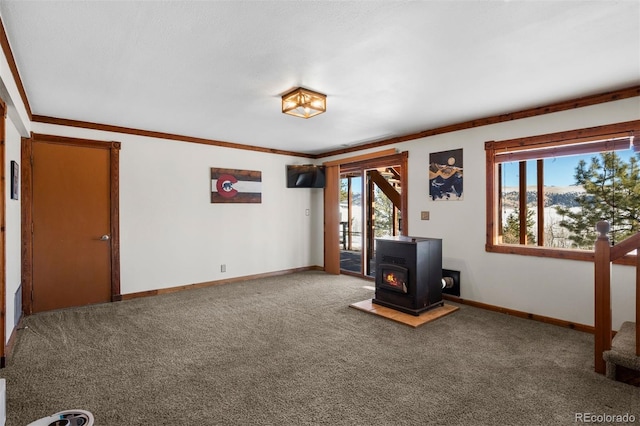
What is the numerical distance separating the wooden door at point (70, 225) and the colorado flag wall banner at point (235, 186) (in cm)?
155

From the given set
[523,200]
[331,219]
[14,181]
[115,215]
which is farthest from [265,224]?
[523,200]

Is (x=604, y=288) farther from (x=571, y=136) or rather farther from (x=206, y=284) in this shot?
(x=206, y=284)

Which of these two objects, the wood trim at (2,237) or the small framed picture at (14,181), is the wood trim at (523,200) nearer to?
the wood trim at (2,237)

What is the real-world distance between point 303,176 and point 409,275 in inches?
127

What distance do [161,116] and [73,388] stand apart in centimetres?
308

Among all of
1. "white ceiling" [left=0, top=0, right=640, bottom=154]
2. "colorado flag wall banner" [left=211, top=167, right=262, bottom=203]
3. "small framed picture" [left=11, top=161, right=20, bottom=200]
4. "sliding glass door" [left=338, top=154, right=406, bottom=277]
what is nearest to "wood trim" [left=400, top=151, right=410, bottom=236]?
"sliding glass door" [left=338, top=154, right=406, bottom=277]

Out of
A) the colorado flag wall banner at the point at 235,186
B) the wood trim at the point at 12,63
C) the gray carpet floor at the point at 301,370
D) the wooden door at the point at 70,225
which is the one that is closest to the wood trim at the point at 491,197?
the gray carpet floor at the point at 301,370

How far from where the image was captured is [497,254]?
4.12 meters

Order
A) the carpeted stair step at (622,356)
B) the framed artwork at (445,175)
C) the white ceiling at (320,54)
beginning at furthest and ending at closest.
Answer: the framed artwork at (445,175) < the carpeted stair step at (622,356) < the white ceiling at (320,54)

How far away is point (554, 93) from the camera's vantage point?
3283 mm

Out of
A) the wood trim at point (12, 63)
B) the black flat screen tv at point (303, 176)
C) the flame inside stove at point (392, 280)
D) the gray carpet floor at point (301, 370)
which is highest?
the wood trim at point (12, 63)

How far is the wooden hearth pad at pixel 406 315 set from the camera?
3617mm

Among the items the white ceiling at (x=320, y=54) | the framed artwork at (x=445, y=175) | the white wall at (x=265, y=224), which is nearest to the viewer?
the white ceiling at (x=320, y=54)

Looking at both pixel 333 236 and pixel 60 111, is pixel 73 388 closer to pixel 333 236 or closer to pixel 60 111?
pixel 60 111
